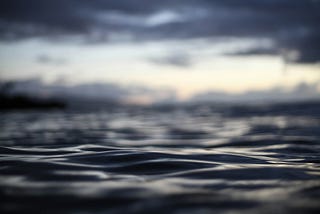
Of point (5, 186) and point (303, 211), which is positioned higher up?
point (5, 186)

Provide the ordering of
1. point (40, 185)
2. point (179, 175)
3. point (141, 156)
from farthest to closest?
point (141, 156) → point (179, 175) → point (40, 185)

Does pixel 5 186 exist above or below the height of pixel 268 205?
above

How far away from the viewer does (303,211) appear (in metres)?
1.42

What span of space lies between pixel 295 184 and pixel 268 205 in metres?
0.62

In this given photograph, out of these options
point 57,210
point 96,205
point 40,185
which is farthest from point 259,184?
point 40,185

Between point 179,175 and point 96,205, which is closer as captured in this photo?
point 96,205

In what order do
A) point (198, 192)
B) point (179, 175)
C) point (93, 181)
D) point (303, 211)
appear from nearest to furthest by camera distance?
1. point (303, 211)
2. point (198, 192)
3. point (93, 181)
4. point (179, 175)

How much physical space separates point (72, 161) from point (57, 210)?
154 centimetres

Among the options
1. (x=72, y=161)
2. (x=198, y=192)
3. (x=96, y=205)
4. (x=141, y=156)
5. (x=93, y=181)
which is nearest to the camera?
(x=96, y=205)

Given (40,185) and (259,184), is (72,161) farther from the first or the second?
(259,184)

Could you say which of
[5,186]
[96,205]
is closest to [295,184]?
[96,205]

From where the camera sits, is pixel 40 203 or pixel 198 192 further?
pixel 198 192

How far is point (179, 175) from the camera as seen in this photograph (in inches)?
92.3

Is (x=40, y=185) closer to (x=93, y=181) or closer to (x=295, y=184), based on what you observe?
(x=93, y=181)
